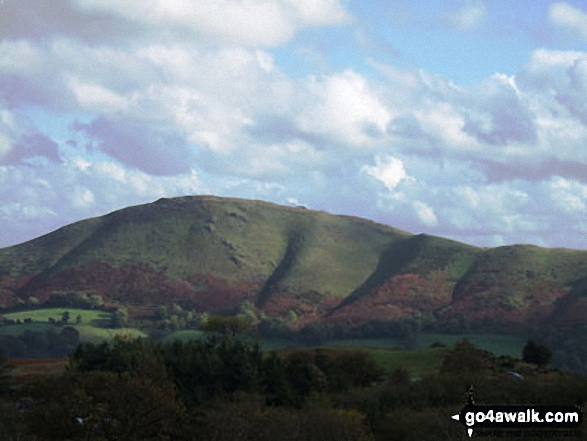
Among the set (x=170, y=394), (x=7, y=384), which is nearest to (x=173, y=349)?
(x=7, y=384)

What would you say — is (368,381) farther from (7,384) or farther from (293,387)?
(7,384)

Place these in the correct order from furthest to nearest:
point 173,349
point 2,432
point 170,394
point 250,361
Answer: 1. point 173,349
2. point 250,361
3. point 170,394
4. point 2,432

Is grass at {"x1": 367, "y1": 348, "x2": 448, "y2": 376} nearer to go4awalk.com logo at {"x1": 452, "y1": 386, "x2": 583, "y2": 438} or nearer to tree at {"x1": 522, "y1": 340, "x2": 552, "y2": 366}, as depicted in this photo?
tree at {"x1": 522, "y1": 340, "x2": 552, "y2": 366}

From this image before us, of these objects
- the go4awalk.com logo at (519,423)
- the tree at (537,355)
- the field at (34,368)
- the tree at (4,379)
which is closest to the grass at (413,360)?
the tree at (537,355)

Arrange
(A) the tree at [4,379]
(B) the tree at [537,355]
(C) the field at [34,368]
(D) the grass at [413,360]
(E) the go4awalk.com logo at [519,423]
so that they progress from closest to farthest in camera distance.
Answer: (E) the go4awalk.com logo at [519,423]
(A) the tree at [4,379]
(C) the field at [34,368]
(D) the grass at [413,360]
(B) the tree at [537,355]

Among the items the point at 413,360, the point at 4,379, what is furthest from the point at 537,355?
the point at 4,379

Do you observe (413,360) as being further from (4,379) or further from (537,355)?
(4,379)

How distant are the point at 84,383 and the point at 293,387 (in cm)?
5328

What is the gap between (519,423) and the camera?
4441 cm

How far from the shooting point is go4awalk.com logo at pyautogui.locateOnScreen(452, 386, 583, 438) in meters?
43.3

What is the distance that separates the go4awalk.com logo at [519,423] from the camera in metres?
43.3

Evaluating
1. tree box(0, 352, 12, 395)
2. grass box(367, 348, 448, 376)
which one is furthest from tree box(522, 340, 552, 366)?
tree box(0, 352, 12, 395)

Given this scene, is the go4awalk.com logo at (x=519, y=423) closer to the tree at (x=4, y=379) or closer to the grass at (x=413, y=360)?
the grass at (x=413, y=360)

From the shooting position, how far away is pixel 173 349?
4343 inches
